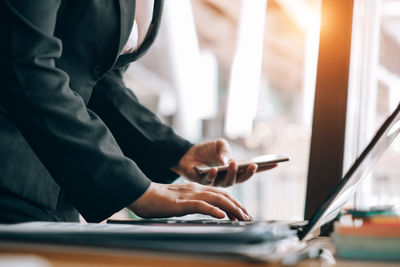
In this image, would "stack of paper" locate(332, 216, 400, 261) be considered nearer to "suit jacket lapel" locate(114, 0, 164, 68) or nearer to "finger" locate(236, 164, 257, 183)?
"finger" locate(236, 164, 257, 183)

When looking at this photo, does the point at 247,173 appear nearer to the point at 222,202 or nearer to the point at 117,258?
the point at 222,202

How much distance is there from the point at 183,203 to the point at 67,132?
0.18 m

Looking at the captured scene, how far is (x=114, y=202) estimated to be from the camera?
0.59 m

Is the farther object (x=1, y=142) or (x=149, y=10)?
(x=149, y=10)

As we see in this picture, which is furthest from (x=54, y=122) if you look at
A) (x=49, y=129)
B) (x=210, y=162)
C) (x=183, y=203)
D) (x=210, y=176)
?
(x=210, y=162)

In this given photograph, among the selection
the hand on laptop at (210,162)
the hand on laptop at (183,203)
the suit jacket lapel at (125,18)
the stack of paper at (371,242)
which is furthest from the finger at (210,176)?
the stack of paper at (371,242)

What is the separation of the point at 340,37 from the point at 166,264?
2.69 feet

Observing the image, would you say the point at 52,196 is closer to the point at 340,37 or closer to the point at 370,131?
the point at 340,37

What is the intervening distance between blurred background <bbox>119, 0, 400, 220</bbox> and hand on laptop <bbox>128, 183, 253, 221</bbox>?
0.49 m

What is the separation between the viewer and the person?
58 centimetres

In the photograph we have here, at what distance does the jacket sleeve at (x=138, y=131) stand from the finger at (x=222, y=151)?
0.07 meters

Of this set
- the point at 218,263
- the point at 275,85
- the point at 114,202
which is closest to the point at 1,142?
the point at 114,202

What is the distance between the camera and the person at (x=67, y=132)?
0.58 m

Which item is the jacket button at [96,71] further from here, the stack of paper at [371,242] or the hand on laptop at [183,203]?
the stack of paper at [371,242]
